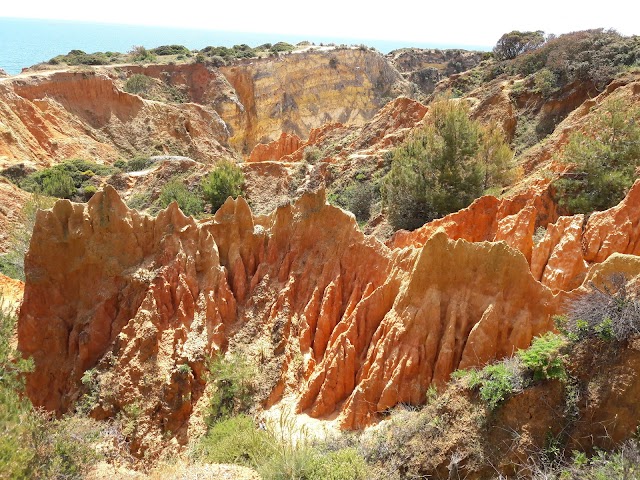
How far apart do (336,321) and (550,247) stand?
5603 millimetres

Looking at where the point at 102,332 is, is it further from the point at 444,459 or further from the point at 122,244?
the point at 444,459

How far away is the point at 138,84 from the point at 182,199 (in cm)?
3288

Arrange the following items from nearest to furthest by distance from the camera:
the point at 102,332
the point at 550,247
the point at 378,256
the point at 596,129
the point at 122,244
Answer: the point at 550,247 → the point at 378,256 → the point at 102,332 → the point at 122,244 → the point at 596,129

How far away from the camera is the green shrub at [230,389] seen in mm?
11508

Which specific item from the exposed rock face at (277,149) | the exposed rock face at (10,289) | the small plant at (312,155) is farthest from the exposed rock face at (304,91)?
the exposed rock face at (10,289)

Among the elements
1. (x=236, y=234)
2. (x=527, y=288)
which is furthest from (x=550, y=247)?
(x=236, y=234)

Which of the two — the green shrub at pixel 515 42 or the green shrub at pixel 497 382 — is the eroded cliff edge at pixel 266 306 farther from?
the green shrub at pixel 515 42

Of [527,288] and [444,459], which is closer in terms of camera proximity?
Result: [444,459]

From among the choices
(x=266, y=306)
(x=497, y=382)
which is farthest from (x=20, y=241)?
(x=497, y=382)

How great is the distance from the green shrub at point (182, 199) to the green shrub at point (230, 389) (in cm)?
1681

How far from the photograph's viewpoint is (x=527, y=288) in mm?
9312

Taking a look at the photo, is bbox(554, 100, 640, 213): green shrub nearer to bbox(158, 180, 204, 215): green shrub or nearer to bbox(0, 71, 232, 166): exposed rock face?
bbox(158, 180, 204, 215): green shrub

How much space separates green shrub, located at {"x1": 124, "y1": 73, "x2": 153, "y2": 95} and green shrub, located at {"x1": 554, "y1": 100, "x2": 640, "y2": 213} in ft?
163

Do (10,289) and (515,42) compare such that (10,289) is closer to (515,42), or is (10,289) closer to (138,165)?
(138,165)
